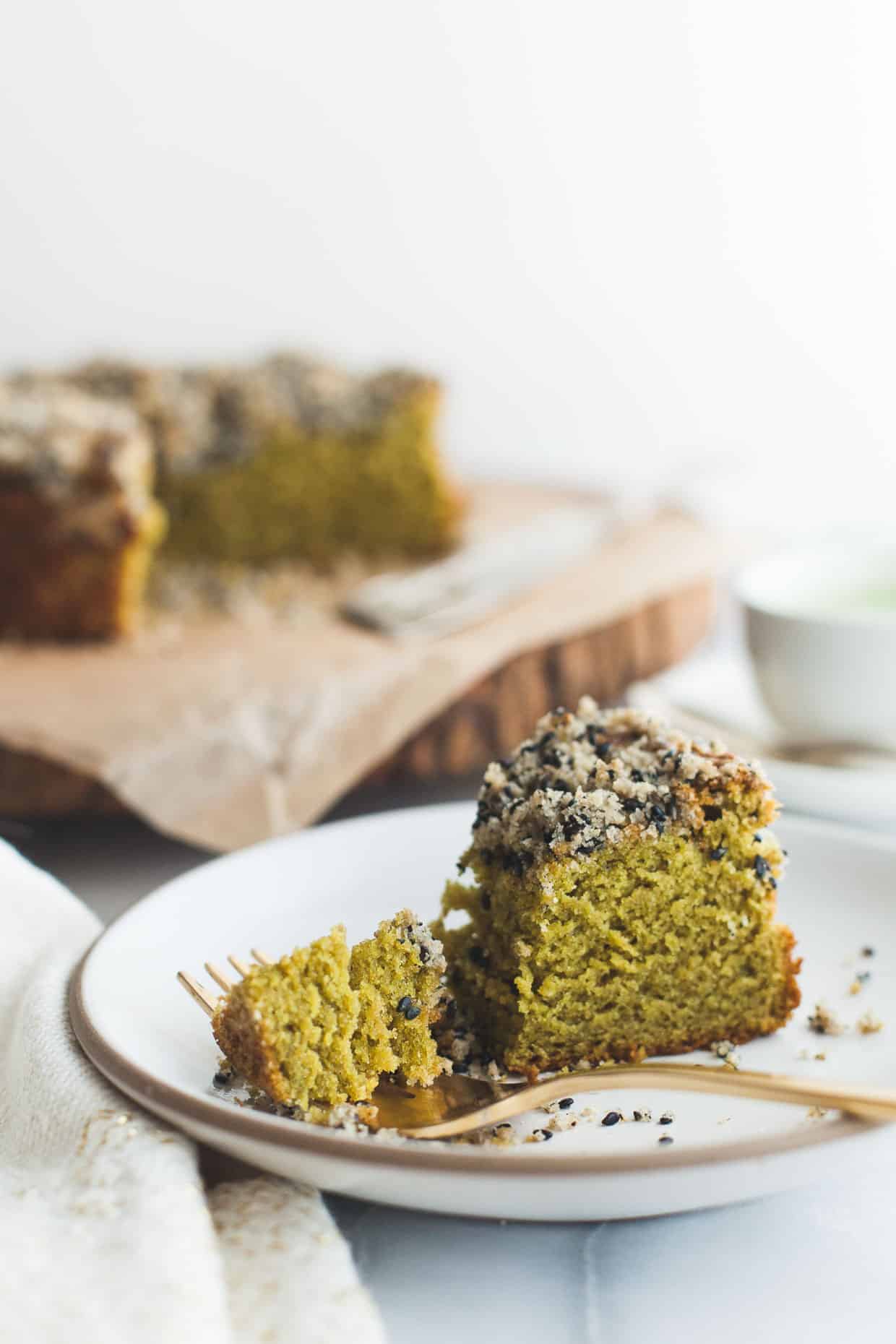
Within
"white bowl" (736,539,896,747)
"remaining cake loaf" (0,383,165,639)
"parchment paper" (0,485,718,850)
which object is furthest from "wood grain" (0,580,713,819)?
"remaining cake loaf" (0,383,165,639)

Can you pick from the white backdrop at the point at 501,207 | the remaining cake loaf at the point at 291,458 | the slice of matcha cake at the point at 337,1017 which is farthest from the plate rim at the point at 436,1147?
the white backdrop at the point at 501,207

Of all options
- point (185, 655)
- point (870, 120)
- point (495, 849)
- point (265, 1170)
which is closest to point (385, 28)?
point (870, 120)

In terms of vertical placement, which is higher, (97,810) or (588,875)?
(588,875)

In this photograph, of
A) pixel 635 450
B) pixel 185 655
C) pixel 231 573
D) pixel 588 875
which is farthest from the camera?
pixel 635 450

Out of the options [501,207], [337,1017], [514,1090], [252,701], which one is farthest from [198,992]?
[501,207]

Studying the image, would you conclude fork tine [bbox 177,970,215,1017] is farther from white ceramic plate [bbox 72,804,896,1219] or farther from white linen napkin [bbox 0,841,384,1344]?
white linen napkin [bbox 0,841,384,1344]

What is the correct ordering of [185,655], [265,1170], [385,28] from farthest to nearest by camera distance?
1. [385,28]
2. [185,655]
3. [265,1170]

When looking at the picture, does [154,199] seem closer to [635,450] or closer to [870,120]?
[635,450]

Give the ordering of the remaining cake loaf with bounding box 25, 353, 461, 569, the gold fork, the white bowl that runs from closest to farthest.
→ the gold fork, the white bowl, the remaining cake loaf with bounding box 25, 353, 461, 569

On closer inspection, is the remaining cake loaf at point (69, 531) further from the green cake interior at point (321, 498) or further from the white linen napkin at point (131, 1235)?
the white linen napkin at point (131, 1235)
